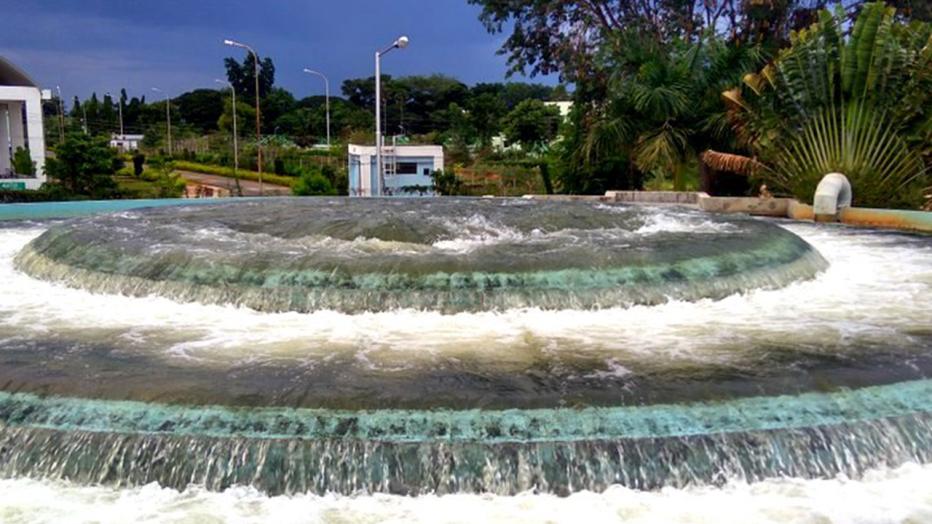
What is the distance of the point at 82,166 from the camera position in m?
26.6

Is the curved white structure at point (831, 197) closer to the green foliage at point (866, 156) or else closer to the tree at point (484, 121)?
the green foliage at point (866, 156)

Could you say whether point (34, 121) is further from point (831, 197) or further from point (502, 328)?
point (502, 328)

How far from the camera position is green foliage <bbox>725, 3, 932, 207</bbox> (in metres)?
13.9

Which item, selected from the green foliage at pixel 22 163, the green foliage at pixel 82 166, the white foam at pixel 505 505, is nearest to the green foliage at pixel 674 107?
the white foam at pixel 505 505

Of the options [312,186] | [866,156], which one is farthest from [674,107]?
[312,186]

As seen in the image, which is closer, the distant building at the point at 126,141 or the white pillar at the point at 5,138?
the white pillar at the point at 5,138

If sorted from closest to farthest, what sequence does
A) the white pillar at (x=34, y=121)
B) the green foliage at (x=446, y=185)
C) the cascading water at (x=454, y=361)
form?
1. the cascading water at (x=454, y=361)
2. the green foliage at (x=446, y=185)
3. the white pillar at (x=34, y=121)

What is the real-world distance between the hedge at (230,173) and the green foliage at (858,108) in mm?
33105

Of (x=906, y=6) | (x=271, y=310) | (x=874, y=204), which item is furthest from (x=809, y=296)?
(x=906, y=6)

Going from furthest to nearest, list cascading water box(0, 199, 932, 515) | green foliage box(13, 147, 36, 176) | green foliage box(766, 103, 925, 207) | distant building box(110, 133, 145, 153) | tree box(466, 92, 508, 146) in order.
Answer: distant building box(110, 133, 145, 153) → tree box(466, 92, 508, 146) → green foliage box(13, 147, 36, 176) → green foliage box(766, 103, 925, 207) → cascading water box(0, 199, 932, 515)

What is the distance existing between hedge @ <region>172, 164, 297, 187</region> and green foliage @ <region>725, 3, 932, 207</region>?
33105 mm

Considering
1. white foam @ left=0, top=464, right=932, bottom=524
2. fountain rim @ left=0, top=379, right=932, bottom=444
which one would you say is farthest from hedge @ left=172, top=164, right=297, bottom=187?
white foam @ left=0, top=464, right=932, bottom=524

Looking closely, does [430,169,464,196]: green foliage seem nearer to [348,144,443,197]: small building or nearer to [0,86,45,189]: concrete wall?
[348,144,443,197]: small building

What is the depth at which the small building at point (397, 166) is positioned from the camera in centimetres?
3259
